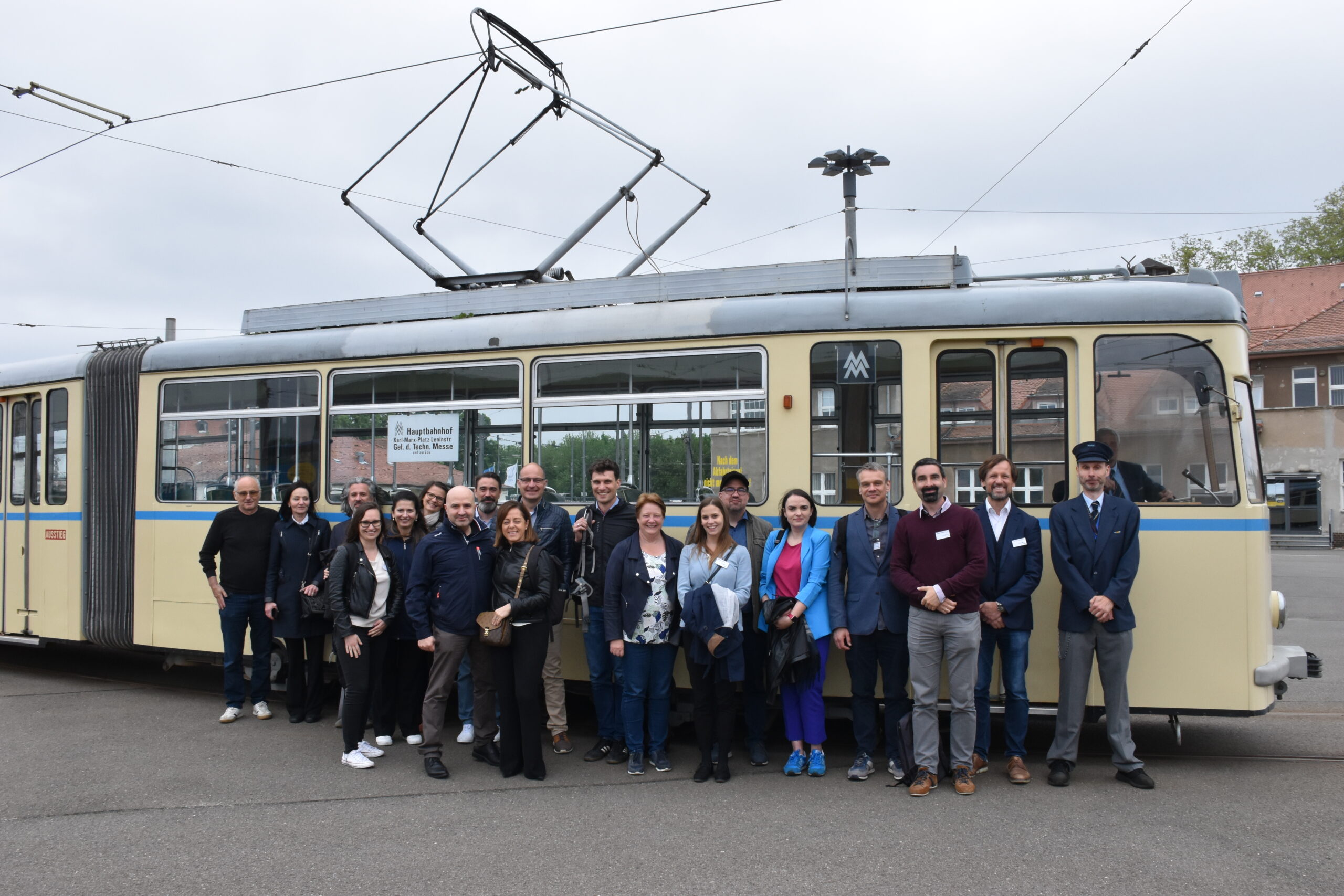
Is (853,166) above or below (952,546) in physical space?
above

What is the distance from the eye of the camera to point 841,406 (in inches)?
244

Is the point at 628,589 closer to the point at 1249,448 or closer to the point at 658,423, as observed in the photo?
the point at 658,423

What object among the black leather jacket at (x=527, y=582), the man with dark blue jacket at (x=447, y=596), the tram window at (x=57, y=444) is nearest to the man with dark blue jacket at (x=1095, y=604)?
the black leather jacket at (x=527, y=582)

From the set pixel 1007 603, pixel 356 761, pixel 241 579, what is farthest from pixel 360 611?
pixel 1007 603

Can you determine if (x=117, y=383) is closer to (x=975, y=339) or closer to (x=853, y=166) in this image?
(x=975, y=339)

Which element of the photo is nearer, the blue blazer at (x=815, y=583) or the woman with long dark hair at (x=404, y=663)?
the blue blazer at (x=815, y=583)

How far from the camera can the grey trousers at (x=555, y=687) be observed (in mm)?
6402

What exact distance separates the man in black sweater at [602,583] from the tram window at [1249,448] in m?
3.58

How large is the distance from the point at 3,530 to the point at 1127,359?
373 inches

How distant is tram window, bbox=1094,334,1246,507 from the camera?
5.76 meters

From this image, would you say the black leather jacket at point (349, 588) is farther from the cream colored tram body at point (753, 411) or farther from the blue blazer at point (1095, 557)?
the blue blazer at point (1095, 557)

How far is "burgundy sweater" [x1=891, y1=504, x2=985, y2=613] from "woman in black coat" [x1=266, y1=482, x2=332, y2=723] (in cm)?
415

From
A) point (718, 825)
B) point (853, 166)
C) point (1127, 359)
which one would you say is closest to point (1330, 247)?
point (853, 166)

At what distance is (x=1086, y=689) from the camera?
5.63 m
